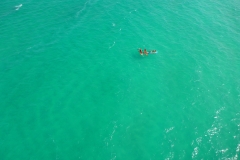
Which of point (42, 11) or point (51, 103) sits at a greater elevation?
point (42, 11)

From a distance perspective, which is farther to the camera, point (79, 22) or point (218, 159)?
point (79, 22)

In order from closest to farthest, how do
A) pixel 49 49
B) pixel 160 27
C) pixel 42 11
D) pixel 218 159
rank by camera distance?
1. pixel 218 159
2. pixel 49 49
3. pixel 160 27
4. pixel 42 11

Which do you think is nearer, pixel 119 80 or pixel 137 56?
pixel 119 80

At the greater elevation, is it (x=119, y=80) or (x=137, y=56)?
(x=137, y=56)

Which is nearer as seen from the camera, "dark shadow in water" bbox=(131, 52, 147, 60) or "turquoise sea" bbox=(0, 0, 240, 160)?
"turquoise sea" bbox=(0, 0, 240, 160)

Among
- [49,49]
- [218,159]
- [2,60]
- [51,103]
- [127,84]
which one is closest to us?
[218,159]

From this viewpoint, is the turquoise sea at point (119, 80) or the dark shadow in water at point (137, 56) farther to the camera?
the dark shadow in water at point (137, 56)

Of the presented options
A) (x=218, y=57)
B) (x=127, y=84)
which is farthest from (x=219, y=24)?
(x=127, y=84)

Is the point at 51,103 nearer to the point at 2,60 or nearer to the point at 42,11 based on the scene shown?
the point at 2,60
